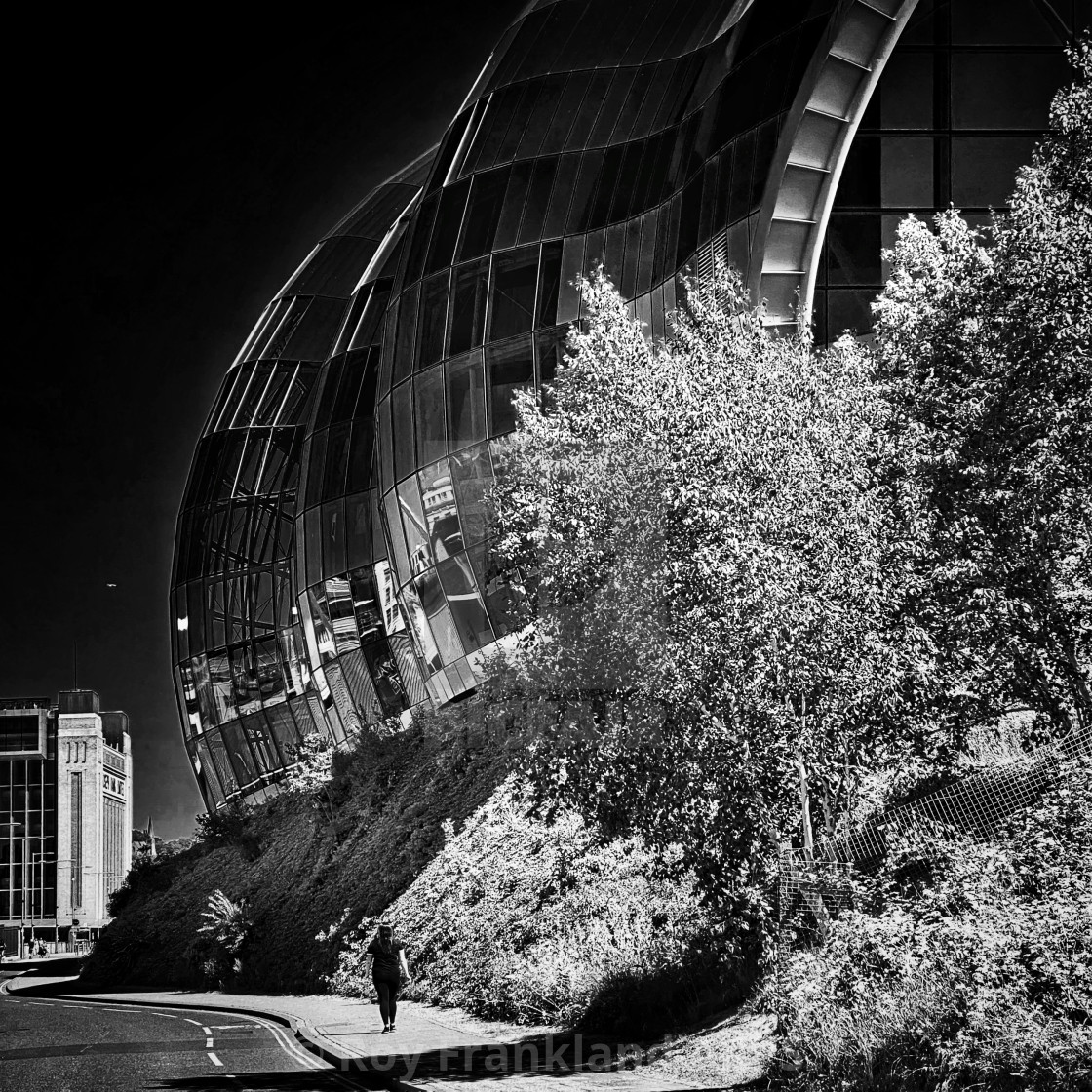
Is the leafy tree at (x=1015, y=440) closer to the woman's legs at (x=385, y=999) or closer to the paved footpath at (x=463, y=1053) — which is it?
the paved footpath at (x=463, y=1053)

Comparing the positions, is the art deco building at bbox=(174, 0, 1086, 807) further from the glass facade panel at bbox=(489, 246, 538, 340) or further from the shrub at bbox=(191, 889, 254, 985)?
the shrub at bbox=(191, 889, 254, 985)

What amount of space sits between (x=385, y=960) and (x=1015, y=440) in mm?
10515

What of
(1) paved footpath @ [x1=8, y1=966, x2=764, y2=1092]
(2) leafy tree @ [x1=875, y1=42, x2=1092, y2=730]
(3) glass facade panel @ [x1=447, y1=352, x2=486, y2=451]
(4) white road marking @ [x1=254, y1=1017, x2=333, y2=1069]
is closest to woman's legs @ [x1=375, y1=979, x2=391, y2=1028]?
(1) paved footpath @ [x1=8, y1=966, x2=764, y2=1092]

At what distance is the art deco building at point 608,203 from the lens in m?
25.9

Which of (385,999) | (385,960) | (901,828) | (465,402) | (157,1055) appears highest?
(465,402)

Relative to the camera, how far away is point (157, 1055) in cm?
1878

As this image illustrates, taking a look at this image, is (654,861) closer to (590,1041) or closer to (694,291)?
(590,1041)

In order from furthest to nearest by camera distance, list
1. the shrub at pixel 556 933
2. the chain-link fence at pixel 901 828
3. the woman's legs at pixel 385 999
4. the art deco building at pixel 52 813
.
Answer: the art deco building at pixel 52 813 < the woman's legs at pixel 385 999 < the shrub at pixel 556 933 < the chain-link fence at pixel 901 828

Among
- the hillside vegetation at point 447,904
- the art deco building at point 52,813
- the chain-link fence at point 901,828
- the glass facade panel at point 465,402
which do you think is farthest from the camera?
the art deco building at point 52,813

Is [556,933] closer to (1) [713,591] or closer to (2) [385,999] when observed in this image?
(2) [385,999]

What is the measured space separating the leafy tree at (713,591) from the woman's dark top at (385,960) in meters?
4.49

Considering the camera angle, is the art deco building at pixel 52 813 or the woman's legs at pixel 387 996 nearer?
the woman's legs at pixel 387 996

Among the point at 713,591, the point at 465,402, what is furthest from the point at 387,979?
the point at 465,402

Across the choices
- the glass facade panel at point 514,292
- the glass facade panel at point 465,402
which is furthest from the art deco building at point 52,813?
the glass facade panel at point 514,292
